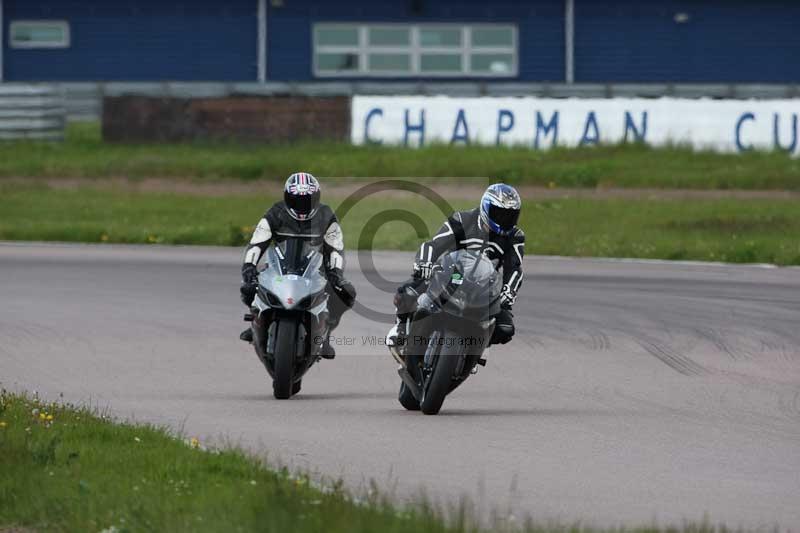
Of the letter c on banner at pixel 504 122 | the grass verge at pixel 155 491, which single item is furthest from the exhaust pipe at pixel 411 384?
the letter c on banner at pixel 504 122

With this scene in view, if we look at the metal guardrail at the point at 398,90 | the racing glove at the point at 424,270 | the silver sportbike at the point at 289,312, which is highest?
the metal guardrail at the point at 398,90

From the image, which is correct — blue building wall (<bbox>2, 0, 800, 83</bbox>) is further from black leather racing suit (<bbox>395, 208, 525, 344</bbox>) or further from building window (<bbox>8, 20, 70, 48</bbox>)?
black leather racing suit (<bbox>395, 208, 525, 344</bbox>)

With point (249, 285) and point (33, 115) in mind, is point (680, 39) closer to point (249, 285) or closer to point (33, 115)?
point (33, 115)

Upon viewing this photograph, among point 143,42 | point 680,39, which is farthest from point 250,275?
point 680,39

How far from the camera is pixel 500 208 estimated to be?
453 inches

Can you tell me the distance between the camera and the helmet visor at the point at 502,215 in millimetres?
11508

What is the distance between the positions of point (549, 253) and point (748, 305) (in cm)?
668

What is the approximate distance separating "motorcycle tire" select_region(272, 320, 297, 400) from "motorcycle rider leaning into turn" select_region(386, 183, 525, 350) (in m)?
0.76

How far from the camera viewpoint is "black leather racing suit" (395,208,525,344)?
11.5 meters

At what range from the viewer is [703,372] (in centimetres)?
1384

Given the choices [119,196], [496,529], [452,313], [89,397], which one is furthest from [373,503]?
[119,196]

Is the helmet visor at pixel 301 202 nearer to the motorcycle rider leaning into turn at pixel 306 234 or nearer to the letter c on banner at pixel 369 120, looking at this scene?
the motorcycle rider leaning into turn at pixel 306 234

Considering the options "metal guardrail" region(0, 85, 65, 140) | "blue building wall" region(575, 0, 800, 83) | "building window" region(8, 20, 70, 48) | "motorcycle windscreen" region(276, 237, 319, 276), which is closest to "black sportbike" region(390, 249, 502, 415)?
"motorcycle windscreen" region(276, 237, 319, 276)

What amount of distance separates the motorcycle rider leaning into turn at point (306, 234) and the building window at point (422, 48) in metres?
31.9
